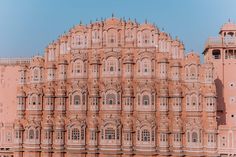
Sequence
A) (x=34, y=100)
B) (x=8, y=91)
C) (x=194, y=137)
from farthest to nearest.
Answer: (x=8, y=91), (x=34, y=100), (x=194, y=137)

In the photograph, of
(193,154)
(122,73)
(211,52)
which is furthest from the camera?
(211,52)

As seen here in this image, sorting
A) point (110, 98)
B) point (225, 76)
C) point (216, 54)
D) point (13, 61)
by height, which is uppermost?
Answer: point (216, 54)

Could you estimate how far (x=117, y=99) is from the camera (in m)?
36.1

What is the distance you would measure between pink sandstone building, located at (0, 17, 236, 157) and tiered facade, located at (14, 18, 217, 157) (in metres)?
0.10

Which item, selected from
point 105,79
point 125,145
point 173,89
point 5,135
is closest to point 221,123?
point 173,89

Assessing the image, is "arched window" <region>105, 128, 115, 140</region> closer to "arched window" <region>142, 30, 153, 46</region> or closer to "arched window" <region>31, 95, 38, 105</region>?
"arched window" <region>31, 95, 38, 105</region>

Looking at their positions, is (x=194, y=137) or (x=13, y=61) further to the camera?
(x=13, y=61)

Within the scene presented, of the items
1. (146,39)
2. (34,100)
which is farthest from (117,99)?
(34,100)

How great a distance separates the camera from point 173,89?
3575 centimetres

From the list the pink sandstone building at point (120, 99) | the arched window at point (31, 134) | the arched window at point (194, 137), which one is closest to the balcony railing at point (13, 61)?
the pink sandstone building at point (120, 99)

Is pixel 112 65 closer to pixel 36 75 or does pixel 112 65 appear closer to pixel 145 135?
pixel 145 135

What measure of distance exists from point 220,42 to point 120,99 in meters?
13.6

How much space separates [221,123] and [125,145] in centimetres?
1155

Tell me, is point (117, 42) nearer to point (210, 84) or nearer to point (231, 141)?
point (210, 84)
